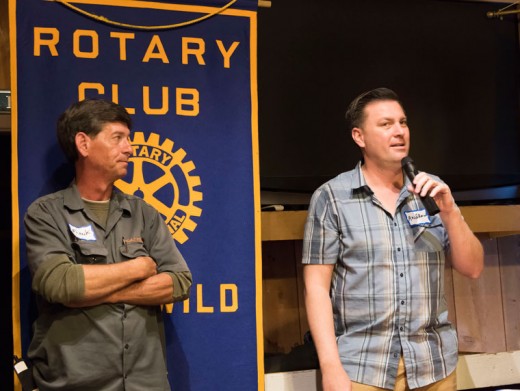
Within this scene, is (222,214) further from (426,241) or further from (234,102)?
(426,241)

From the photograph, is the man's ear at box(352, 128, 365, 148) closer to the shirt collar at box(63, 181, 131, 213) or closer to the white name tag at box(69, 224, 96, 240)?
the shirt collar at box(63, 181, 131, 213)

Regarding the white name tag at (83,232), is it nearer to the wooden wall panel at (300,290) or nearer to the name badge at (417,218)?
the name badge at (417,218)

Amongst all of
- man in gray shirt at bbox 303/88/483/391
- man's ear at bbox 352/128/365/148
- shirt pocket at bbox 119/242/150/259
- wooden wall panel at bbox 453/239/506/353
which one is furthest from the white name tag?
wooden wall panel at bbox 453/239/506/353

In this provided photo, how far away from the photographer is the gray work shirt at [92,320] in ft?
7.90

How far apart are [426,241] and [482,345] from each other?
4.94 ft

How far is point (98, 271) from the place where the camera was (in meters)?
2.40

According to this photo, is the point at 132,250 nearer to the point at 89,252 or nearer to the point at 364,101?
the point at 89,252

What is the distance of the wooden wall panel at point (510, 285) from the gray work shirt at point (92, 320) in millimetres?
2188

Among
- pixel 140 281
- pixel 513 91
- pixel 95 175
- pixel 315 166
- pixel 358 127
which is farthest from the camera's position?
pixel 513 91

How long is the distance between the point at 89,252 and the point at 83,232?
90 mm

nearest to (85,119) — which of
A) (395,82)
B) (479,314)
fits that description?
(395,82)

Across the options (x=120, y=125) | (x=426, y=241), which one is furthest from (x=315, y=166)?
(x=120, y=125)

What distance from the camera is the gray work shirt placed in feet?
7.90

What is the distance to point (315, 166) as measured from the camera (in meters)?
3.62
